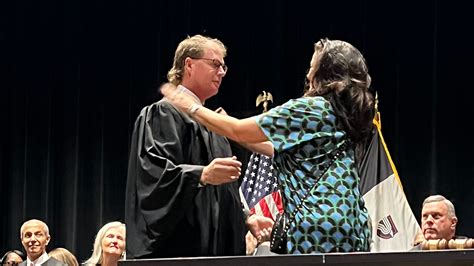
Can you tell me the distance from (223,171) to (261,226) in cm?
42

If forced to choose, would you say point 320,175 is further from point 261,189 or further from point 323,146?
point 261,189

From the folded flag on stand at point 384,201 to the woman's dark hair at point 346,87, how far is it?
3.91m

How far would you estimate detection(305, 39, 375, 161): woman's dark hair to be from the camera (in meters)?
2.88

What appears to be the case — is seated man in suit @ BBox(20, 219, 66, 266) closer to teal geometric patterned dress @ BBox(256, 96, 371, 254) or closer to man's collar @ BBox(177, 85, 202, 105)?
man's collar @ BBox(177, 85, 202, 105)

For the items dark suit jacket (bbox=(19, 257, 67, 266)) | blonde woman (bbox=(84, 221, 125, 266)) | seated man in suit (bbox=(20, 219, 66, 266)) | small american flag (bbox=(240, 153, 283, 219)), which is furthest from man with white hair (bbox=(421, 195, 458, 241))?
seated man in suit (bbox=(20, 219, 66, 266))

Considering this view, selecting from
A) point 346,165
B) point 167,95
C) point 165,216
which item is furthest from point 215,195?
point 346,165

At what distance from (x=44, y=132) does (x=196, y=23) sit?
74.6 inches

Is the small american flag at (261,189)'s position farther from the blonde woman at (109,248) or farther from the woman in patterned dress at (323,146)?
the woman in patterned dress at (323,146)

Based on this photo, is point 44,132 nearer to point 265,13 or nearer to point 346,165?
point 265,13

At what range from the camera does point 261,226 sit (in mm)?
3357

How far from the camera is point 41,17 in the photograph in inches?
360

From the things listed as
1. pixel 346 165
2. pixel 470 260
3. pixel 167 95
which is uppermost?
pixel 167 95

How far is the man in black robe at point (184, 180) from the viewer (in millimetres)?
3199

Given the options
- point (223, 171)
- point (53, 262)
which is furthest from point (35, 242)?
point (223, 171)
